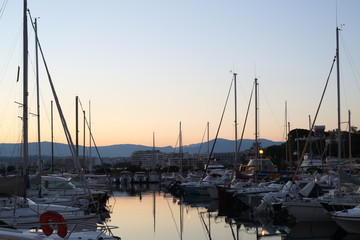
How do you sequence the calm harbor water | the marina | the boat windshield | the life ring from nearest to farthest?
the life ring < the marina < the calm harbor water < the boat windshield

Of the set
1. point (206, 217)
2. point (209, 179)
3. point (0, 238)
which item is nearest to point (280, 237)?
point (206, 217)

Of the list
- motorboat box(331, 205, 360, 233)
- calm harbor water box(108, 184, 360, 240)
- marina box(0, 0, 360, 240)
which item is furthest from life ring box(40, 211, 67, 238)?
motorboat box(331, 205, 360, 233)

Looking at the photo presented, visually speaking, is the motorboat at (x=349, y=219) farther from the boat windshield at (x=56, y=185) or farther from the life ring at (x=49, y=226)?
the boat windshield at (x=56, y=185)

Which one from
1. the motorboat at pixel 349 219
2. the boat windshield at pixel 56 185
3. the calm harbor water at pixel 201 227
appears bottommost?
the calm harbor water at pixel 201 227

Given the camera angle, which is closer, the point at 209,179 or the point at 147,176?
the point at 209,179

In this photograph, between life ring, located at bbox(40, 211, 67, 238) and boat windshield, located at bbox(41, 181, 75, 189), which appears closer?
life ring, located at bbox(40, 211, 67, 238)

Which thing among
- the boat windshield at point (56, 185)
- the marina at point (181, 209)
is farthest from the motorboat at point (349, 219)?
the boat windshield at point (56, 185)

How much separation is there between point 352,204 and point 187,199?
24343mm

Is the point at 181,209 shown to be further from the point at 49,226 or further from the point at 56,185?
the point at 49,226

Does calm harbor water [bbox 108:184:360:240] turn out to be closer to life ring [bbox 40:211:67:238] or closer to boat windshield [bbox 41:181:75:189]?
boat windshield [bbox 41:181:75:189]

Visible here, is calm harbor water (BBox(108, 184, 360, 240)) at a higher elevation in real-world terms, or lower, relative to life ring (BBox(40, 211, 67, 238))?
lower

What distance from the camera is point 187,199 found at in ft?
158

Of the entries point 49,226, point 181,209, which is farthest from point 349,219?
point 181,209

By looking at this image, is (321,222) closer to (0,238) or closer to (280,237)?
(280,237)
